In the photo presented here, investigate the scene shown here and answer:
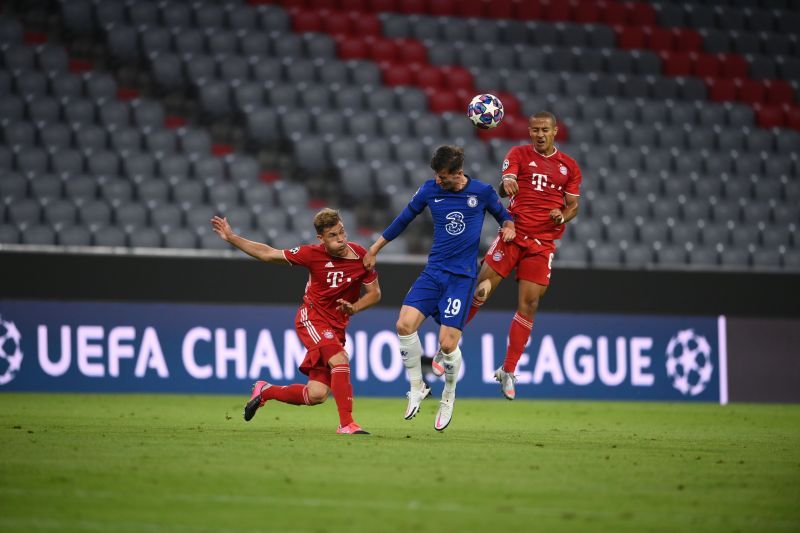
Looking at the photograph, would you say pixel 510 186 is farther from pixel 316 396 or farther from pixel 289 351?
pixel 289 351

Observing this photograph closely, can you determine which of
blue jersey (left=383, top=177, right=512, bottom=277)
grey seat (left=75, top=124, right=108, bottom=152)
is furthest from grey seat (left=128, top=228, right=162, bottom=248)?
blue jersey (left=383, top=177, right=512, bottom=277)

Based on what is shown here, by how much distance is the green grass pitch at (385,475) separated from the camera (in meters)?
5.74

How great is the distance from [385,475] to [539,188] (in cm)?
452

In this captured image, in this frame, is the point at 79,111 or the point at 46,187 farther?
the point at 79,111

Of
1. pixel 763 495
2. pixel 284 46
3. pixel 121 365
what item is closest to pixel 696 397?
pixel 121 365

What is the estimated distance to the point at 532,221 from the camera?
11.1 meters

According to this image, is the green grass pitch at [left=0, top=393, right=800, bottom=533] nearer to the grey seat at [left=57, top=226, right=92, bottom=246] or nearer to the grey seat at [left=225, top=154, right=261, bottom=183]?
the grey seat at [left=57, top=226, right=92, bottom=246]

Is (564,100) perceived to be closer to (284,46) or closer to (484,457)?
(284,46)

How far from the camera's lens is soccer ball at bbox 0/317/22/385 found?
48.8 ft

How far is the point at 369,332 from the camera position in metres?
15.9

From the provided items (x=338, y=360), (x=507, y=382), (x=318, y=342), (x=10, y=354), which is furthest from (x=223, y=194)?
(x=338, y=360)

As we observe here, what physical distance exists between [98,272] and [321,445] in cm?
727

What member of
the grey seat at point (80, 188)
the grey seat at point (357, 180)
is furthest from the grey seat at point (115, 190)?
the grey seat at point (357, 180)

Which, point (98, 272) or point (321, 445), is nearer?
point (321, 445)
